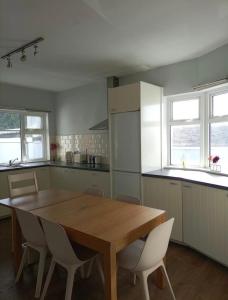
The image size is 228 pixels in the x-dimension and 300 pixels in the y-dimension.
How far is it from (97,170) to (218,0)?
8.62 ft

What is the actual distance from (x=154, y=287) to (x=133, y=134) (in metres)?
1.82

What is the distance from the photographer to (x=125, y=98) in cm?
321

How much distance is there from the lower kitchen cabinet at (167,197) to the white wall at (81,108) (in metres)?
1.71

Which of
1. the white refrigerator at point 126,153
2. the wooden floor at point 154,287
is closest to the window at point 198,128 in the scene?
the white refrigerator at point 126,153

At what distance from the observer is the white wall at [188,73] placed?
276cm

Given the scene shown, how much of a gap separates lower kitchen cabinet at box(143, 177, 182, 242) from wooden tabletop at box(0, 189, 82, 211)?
99 centimetres

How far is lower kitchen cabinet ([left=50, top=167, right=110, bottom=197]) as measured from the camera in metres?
3.61

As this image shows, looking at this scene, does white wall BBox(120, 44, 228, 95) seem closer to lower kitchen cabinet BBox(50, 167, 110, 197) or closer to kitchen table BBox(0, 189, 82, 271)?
lower kitchen cabinet BBox(50, 167, 110, 197)

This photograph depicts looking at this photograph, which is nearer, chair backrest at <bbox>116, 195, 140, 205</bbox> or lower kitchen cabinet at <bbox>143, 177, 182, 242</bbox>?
chair backrest at <bbox>116, 195, 140, 205</bbox>

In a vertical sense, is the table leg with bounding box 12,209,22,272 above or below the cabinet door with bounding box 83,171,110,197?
below

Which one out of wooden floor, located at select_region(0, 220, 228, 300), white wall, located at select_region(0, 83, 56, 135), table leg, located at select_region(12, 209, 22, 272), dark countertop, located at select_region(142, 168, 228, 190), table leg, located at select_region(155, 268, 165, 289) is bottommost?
wooden floor, located at select_region(0, 220, 228, 300)

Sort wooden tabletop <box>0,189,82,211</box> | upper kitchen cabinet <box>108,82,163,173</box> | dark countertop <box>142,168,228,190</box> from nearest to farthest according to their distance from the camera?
1. wooden tabletop <box>0,189,82,211</box>
2. dark countertop <box>142,168,228,190</box>
3. upper kitchen cabinet <box>108,82,163,173</box>

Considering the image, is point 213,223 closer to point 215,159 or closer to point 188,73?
point 215,159

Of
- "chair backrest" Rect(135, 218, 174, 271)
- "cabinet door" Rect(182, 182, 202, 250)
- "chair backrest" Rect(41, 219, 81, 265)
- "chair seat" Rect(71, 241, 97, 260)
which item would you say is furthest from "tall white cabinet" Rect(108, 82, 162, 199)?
"chair backrest" Rect(41, 219, 81, 265)
